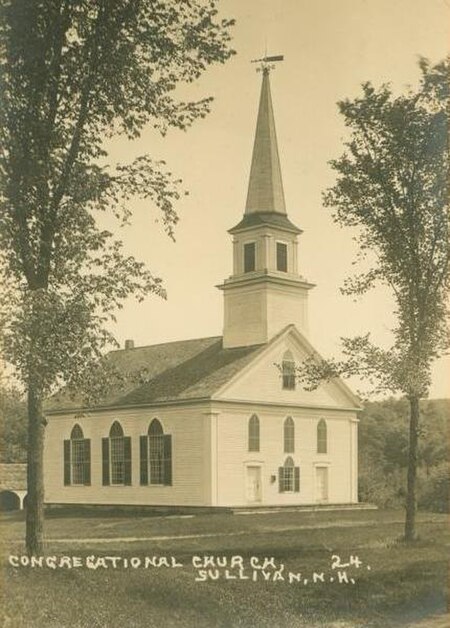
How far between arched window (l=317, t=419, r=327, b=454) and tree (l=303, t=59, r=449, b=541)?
54.6ft

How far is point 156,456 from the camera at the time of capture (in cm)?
3562

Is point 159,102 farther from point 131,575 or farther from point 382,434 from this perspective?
point 382,434

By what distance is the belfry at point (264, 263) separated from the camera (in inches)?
1448

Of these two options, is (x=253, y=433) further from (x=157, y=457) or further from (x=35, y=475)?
(x=35, y=475)

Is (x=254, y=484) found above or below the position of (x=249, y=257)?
below

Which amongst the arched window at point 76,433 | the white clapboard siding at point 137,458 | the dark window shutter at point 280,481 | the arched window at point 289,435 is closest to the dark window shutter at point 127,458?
the white clapboard siding at point 137,458

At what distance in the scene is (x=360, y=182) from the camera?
68.9 feet

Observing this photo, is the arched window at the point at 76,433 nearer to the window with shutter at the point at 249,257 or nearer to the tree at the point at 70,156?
the window with shutter at the point at 249,257

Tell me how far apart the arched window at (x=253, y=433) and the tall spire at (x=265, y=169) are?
876 centimetres

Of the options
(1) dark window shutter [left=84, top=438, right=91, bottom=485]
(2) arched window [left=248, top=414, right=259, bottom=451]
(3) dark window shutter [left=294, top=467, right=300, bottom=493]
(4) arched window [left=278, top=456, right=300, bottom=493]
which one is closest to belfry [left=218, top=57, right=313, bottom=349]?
(2) arched window [left=248, top=414, right=259, bottom=451]

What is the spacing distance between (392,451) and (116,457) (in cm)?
1354

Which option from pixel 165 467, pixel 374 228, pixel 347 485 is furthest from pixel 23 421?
pixel 374 228

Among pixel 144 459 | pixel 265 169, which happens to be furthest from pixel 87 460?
pixel 265 169

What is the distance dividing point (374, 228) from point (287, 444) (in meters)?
16.8
